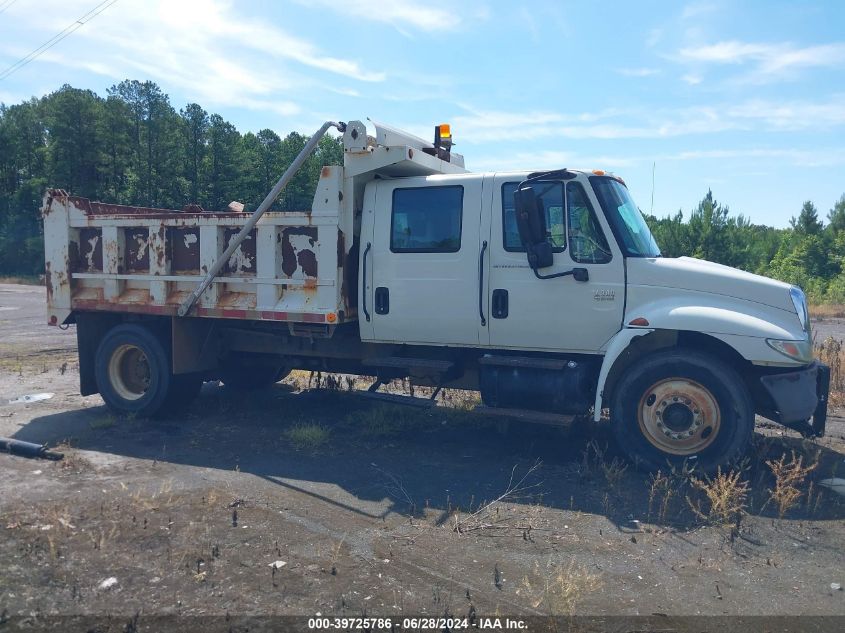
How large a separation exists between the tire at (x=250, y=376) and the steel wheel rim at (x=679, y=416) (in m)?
4.83

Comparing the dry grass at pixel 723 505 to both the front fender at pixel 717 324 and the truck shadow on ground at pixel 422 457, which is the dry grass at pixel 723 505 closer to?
the truck shadow on ground at pixel 422 457

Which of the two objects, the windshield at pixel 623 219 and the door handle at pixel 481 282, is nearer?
the windshield at pixel 623 219

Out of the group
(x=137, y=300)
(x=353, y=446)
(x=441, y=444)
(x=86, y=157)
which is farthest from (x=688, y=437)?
(x=86, y=157)

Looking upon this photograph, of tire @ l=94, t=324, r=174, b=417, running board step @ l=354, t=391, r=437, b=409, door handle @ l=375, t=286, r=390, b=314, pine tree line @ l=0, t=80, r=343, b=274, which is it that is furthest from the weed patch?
pine tree line @ l=0, t=80, r=343, b=274

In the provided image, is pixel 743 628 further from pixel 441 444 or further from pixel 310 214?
pixel 310 214

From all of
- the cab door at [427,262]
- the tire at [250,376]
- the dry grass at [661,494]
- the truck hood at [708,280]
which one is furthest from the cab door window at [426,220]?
the tire at [250,376]

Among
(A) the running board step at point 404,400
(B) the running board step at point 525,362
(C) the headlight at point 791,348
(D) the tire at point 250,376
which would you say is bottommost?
(D) the tire at point 250,376

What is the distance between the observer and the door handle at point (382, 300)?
6945 mm

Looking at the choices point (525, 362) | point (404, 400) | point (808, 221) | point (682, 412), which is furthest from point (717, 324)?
point (808, 221)

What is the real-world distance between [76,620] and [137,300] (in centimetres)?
496

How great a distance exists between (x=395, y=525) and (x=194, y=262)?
4.09 m

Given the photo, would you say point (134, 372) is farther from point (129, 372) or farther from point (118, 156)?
point (118, 156)

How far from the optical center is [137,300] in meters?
7.93

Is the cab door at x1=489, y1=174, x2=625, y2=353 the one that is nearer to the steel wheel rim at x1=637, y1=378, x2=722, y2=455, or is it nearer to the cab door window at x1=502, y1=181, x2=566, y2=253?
the cab door window at x1=502, y1=181, x2=566, y2=253
